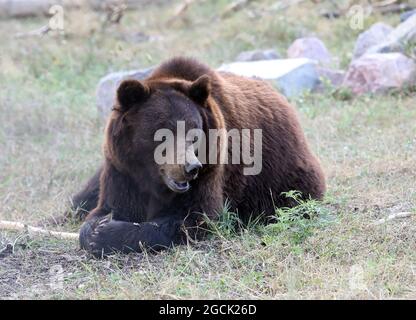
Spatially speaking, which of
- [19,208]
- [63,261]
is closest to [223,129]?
[63,261]

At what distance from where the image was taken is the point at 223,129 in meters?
5.65

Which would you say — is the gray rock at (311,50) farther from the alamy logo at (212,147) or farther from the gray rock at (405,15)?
the alamy logo at (212,147)

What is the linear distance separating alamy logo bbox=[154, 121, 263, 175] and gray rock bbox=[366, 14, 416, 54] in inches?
202

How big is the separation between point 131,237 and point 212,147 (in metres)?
0.82

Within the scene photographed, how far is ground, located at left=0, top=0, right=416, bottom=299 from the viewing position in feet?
15.6

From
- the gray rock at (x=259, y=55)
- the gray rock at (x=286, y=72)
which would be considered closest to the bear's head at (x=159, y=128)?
the gray rock at (x=286, y=72)

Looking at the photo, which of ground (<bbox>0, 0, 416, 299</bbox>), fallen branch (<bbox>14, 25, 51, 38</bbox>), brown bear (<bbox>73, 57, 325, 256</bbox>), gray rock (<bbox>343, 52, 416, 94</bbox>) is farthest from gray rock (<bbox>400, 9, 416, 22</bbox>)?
brown bear (<bbox>73, 57, 325, 256</bbox>)

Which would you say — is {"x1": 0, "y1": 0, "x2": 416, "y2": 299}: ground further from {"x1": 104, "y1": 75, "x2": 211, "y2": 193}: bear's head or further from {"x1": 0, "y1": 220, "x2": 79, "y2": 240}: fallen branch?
{"x1": 104, "y1": 75, "x2": 211, "y2": 193}: bear's head

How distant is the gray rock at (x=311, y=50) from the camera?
11.9m

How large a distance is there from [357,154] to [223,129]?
280 centimetres

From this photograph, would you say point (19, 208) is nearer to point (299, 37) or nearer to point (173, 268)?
point (173, 268)

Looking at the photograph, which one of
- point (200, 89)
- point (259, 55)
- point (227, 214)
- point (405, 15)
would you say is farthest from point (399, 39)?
point (200, 89)

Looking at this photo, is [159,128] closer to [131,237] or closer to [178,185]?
[178,185]

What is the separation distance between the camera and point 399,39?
10781mm
